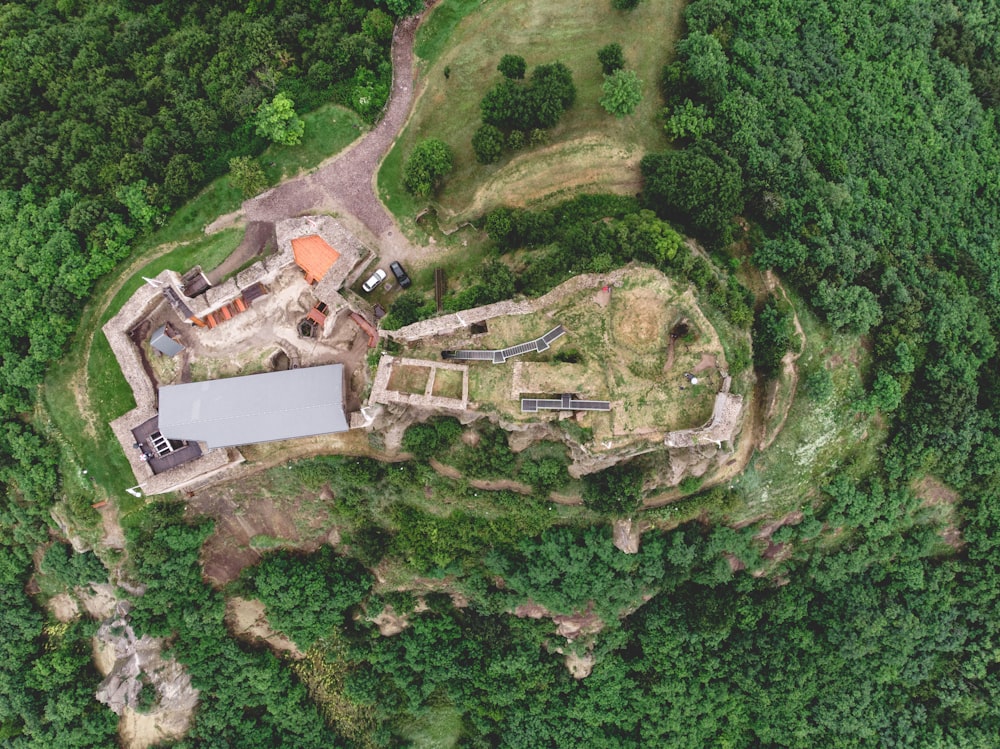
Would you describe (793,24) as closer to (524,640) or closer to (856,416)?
(856,416)

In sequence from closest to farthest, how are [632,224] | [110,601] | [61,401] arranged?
[632,224]
[61,401]
[110,601]

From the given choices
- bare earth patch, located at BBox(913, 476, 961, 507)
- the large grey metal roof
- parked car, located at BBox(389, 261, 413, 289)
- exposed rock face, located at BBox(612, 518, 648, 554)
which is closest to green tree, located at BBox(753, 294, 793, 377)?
exposed rock face, located at BBox(612, 518, 648, 554)

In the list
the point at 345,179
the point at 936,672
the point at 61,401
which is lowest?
the point at 936,672

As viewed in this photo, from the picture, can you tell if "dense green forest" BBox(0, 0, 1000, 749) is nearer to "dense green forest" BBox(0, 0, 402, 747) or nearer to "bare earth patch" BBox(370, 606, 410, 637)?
"dense green forest" BBox(0, 0, 402, 747)

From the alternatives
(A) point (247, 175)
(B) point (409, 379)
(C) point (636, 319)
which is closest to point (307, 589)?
(B) point (409, 379)

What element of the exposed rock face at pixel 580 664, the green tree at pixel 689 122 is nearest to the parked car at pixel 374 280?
the green tree at pixel 689 122

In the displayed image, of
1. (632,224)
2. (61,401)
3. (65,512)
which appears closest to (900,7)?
(632,224)

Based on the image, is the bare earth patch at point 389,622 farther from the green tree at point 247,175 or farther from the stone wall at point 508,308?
the green tree at point 247,175
